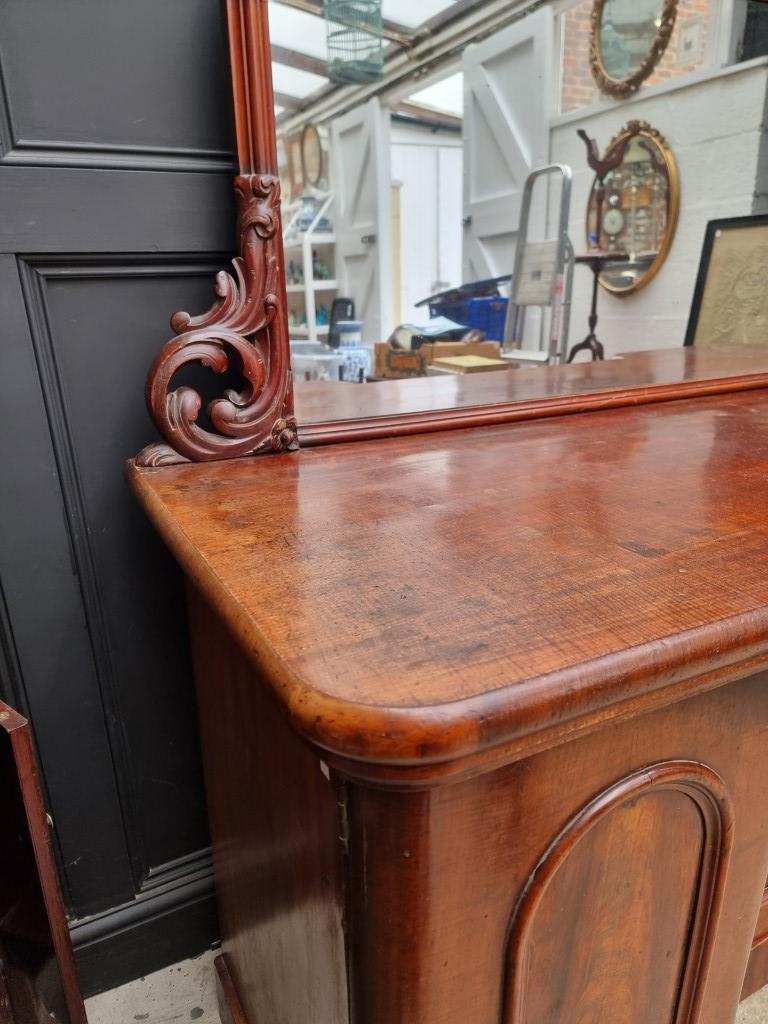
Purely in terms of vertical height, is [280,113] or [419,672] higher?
[280,113]

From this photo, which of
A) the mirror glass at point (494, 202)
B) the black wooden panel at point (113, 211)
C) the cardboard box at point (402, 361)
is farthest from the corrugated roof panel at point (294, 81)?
the cardboard box at point (402, 361)

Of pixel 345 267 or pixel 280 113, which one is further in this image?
pixel 345 267

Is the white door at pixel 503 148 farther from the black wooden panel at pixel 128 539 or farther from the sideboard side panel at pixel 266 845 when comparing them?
the sideboard side panel at pixel 266 845

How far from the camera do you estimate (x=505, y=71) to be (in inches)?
42.4

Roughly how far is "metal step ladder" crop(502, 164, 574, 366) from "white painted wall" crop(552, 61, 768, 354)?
0.06 metres

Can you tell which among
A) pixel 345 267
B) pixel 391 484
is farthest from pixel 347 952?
pixel 345 267

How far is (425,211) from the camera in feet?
3.91

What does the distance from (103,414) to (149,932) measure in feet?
2.15

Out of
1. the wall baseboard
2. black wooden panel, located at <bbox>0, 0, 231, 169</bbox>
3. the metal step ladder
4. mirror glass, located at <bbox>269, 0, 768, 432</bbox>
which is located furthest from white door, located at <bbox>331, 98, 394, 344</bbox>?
the wall baseboard

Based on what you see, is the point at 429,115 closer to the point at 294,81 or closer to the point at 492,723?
the point at 294,81

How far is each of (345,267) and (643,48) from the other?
1.08m

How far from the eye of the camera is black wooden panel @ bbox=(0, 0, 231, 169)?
59cm

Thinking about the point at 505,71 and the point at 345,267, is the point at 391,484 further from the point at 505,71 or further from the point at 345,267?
the point at 505,71

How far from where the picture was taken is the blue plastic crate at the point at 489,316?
125 centimetres
